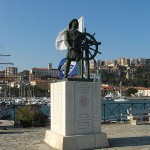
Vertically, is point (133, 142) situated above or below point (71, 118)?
below

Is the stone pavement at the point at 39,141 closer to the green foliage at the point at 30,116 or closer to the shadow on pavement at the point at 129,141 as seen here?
the shadow on pavement at the point at 129,141

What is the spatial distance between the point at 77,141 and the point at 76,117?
30.0 inches

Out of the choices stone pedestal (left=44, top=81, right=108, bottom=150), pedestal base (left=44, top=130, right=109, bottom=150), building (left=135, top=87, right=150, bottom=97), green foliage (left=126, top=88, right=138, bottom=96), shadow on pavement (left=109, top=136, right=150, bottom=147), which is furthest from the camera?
Result: building (left=135, top=87, right=150, bottom=97)

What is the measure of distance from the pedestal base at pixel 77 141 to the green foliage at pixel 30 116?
5292 mm

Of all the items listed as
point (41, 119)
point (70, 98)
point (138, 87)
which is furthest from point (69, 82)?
point (138, 87)

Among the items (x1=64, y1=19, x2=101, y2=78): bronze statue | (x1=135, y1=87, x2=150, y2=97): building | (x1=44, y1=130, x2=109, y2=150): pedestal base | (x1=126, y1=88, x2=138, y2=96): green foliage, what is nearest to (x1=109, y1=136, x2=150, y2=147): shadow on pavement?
(x1=44, y1=130, x2=109, y2=150): pedestal base

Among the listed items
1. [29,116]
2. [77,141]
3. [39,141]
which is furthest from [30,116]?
[77,141]

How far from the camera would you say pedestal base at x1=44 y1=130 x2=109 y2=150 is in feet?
36.0

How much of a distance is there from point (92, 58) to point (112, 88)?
471 ft

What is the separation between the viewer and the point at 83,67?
1238cm

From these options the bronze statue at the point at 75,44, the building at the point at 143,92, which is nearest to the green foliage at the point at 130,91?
the building at the point at 143,92

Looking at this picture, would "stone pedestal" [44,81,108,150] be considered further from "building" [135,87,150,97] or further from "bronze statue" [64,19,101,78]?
"building" [135,87,150,97]

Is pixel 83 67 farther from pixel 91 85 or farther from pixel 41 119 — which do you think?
pixel 41 119

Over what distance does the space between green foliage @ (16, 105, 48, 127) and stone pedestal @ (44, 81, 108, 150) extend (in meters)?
5.18
